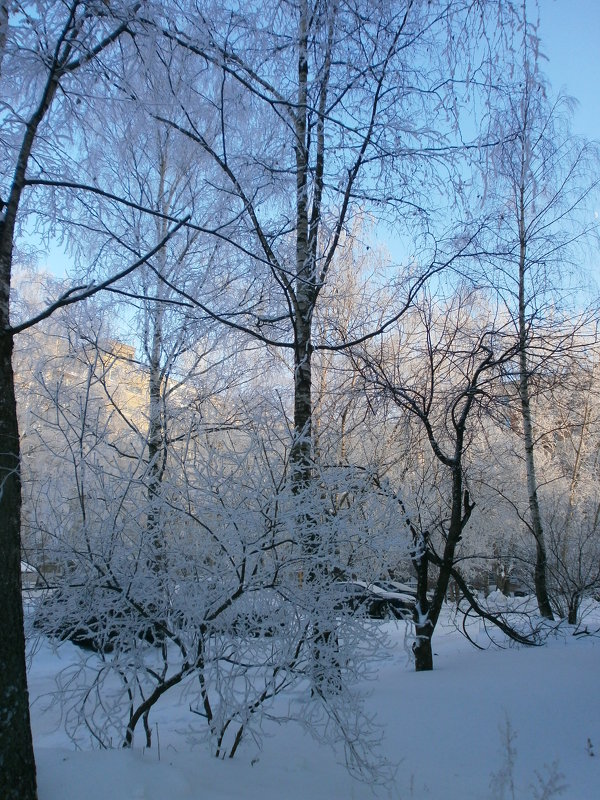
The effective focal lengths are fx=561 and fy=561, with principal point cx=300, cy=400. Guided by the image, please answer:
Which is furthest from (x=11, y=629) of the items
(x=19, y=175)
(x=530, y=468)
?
(x=530, y=468)

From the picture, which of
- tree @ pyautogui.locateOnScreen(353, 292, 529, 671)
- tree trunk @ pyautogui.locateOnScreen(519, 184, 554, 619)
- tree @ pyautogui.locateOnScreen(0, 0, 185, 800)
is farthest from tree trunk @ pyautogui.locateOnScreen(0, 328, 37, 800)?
tree trunk @ pyautogui.locateOnScreen(519, 184, 554, 619)

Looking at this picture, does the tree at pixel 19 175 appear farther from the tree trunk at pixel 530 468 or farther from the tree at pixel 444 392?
the tree trunk at pixel 530 468

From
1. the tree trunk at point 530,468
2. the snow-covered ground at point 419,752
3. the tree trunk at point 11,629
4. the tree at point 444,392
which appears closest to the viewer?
the tree trunk at point 11,629

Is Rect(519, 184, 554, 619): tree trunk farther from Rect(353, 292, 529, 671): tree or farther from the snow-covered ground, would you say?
the snow-covered ground

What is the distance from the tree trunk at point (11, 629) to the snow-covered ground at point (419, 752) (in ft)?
1.00

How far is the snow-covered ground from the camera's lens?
2658mm

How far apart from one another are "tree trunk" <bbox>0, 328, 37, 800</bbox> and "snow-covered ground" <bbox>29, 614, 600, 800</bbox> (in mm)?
304

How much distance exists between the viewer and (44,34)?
2.79 metres

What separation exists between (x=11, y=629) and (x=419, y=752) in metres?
2.70

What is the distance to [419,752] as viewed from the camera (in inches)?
142

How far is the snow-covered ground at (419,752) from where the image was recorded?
266 cm

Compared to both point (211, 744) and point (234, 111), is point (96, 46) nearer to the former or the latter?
point (234, 111)

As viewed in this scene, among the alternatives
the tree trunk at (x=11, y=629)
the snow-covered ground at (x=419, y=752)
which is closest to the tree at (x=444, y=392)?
the snow-covered ground at (x=419, y=752)

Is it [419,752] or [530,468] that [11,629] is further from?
[530,468]
